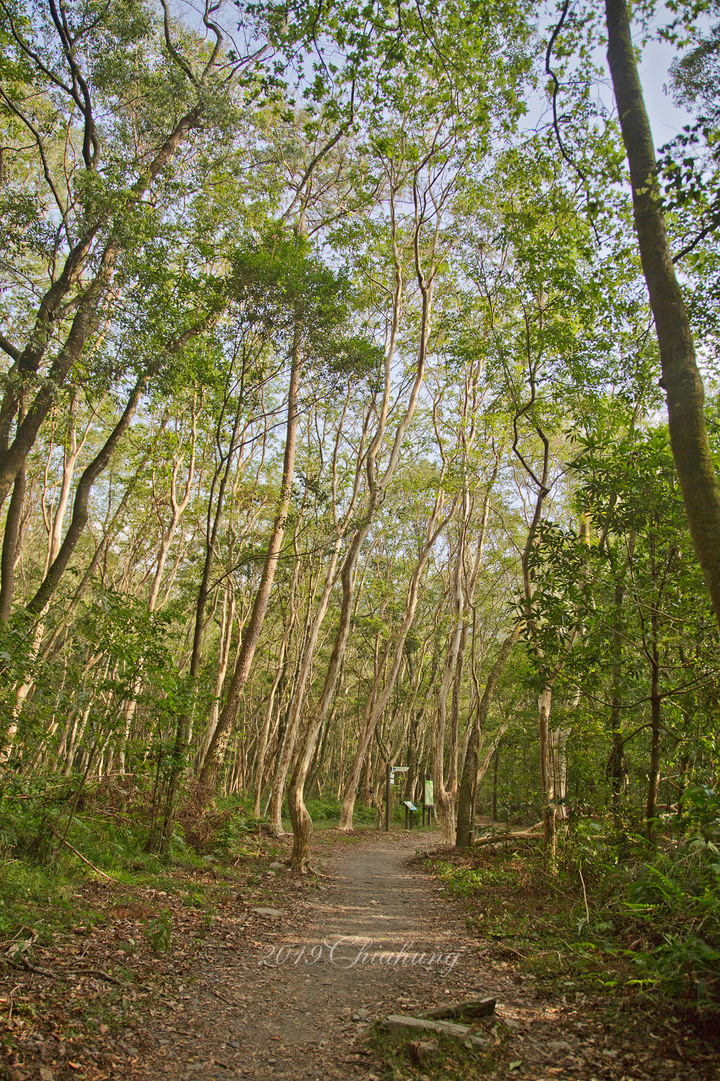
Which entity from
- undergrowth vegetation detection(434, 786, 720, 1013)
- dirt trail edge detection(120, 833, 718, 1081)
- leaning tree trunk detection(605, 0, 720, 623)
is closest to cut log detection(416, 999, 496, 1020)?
dirt trail edge detection(120, 833, 718, 1081)

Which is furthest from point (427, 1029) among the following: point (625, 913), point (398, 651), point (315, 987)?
point (398, 651)

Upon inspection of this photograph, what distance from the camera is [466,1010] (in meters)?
3.54

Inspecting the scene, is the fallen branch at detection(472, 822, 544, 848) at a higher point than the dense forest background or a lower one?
lower

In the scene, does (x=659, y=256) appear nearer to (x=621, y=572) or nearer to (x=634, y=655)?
(x=621, y=572)

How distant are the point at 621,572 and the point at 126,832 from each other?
6.55m

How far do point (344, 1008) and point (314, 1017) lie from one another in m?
0.26

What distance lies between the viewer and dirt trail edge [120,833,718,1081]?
304 cm

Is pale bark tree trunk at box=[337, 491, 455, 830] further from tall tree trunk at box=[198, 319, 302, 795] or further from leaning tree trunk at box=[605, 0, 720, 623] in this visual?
leaning tree trunk at box=[605, 0, 720, 623]

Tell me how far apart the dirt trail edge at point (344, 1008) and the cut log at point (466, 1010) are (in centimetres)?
6

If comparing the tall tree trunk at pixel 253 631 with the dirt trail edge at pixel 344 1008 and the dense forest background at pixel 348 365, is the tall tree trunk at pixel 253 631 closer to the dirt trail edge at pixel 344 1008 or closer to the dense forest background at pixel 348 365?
the dense forest background at pixel 348 365

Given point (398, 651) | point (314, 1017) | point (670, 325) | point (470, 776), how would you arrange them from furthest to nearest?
point (398, 651) → point (470, 776) → point (670, 325) → point (314, 1017)

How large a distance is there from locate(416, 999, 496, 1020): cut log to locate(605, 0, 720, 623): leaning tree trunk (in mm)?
2769

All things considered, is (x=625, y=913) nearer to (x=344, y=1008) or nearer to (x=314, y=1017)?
(x=344, y=1008)

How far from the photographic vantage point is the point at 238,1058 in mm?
3156
